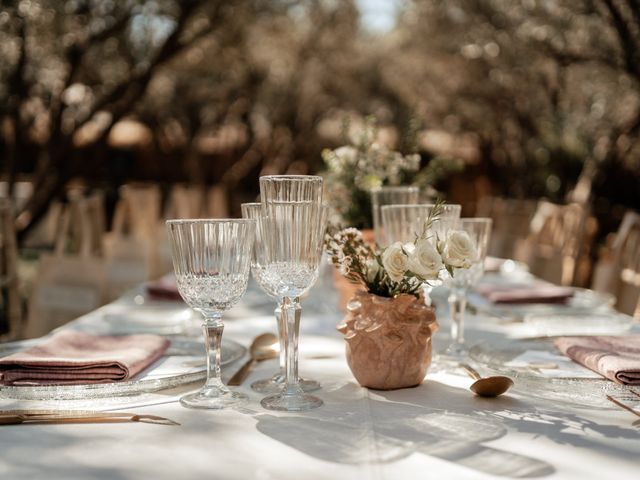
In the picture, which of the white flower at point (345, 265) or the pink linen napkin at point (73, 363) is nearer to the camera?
the pink linen napkin at point (73, 363)

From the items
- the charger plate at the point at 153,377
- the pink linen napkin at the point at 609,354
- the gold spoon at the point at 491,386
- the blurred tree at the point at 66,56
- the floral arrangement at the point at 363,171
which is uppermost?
the blurred tree at the point at 66,56

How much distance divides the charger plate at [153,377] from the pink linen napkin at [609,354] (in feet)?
2.51

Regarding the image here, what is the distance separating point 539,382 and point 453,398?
177 millimetres

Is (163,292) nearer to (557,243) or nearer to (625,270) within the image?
(625,270)

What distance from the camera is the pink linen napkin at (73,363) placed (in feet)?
5.28

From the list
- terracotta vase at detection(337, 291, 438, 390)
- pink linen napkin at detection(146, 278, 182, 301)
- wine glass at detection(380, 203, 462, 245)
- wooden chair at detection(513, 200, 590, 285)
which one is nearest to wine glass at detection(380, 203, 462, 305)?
wine glass at detection(380, 203, 462, 245)

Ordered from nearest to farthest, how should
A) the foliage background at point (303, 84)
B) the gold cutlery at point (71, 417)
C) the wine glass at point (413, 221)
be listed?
the gold cutlery at point (71, 417)
the wine glass at point (413, 221)
the foliage background at point (303, 84)

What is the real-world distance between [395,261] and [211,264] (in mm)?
357

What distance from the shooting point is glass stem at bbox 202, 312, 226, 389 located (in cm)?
155

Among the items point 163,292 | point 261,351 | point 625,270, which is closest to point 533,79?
point 625,270

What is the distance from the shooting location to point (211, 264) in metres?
1.53

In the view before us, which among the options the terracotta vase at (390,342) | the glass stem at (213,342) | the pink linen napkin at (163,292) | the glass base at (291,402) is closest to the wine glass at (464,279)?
the terracotta vase at (390,342)

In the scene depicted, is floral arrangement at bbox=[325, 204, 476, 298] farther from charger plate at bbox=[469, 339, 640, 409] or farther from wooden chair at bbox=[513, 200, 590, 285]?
wooden chair at bbox=[513, 200, 590, 285]

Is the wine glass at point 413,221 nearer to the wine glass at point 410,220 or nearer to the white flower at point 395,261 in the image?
the wine glass at point 410,220
